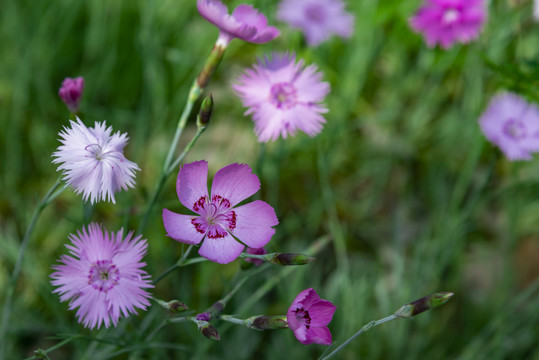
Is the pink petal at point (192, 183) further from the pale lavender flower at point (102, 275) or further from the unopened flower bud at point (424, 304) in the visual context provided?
the unopened flower bud at point (424, 304)

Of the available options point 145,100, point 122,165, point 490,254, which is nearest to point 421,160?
point 490,254

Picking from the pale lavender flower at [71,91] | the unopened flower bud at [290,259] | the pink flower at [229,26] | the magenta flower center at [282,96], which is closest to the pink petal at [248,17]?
the pink flower at [229,26]

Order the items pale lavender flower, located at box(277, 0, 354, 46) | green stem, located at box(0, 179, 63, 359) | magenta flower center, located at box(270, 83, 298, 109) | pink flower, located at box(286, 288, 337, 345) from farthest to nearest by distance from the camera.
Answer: pale lavender flower, located at box(277, 0, 354, 46) → magenta flower center, located at box(270, 83, 298, 109) → green stem, located at box(0, 179, 63, 359) → pink flower, located at box(286, 288, 337, 345)

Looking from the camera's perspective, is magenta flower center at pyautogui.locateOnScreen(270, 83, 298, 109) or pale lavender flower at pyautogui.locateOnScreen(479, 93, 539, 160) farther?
pale lavender flower at pyautogui.locateOnScreen(479, 93, 539, 160)

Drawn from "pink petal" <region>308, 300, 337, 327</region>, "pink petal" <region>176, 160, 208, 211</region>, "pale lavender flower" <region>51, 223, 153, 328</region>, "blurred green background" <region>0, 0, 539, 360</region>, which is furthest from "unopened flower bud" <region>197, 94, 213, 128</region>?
"blurred green background" <region>0, 0, 539, 360</region>

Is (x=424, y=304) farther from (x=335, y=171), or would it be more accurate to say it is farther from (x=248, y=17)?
(x=335, y=171)

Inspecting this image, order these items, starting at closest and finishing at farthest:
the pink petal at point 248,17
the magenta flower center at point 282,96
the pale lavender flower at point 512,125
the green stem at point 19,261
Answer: the green stem at point 19,261, the pink petal at point 248,17, the magenta flower center at point 282,96, the pale lavender flower at point 512,125

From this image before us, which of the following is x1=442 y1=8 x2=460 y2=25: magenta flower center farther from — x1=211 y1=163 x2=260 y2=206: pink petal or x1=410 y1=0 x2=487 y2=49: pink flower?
x1=211 y1=163 x2=260 y2=206: pink petal

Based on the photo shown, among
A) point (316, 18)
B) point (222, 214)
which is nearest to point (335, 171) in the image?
point (316, 18)
